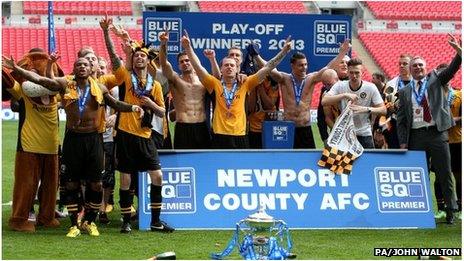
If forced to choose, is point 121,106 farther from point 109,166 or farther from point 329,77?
point 329,77

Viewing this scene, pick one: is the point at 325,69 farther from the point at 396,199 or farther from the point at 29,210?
the point at 29,210

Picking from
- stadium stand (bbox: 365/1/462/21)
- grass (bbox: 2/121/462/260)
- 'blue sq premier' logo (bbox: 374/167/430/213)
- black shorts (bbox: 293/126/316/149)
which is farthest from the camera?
stadium stand (bbox: 365/1/462/21)

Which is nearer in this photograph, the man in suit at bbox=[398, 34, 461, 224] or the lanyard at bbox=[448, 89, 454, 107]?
the man in suit at bbox=[398, 34, 461, 224]

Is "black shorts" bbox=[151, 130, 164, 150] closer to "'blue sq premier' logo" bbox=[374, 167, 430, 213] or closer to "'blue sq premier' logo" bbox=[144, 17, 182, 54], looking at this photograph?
"'blue sq premier' logo" bbox=[144, 17, 182, 54]

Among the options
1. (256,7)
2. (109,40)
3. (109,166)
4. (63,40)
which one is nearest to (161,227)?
(109,166)

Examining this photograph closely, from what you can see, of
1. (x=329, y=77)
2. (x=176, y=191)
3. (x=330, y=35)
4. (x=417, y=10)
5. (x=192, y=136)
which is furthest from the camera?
(x=417, y=10)

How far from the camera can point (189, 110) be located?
10.1 metres

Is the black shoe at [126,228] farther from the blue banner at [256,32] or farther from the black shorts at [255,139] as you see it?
the blue banner at [256,32]

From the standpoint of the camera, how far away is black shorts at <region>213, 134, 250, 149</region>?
32.8ft

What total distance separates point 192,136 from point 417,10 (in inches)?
1101

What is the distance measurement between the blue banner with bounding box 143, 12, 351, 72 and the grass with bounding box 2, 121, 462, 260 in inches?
94.3

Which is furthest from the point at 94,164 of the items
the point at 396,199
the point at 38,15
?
the point at 38,15

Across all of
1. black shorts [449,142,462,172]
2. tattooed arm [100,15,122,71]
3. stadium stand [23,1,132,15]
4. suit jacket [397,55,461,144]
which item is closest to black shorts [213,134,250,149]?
tattooed arm [100,15,122,71]

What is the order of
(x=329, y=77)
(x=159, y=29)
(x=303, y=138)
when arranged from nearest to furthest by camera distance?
(x=329, y=77)
(x=303, y=138)
(x=159, y=29)
